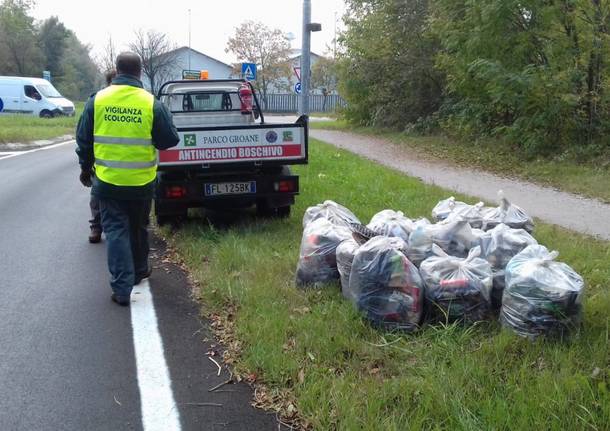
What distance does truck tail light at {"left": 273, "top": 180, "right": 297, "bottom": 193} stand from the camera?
7.78 metres

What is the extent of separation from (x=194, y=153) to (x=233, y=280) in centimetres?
218

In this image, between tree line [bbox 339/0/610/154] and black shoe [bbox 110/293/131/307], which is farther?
tree line [bbox 339/0/610/154]

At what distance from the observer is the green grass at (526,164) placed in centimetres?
1148

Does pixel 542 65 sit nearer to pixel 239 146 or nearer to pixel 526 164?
pixel 526 164

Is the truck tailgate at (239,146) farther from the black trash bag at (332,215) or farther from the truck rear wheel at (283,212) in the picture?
the black trash bag at (332,215)

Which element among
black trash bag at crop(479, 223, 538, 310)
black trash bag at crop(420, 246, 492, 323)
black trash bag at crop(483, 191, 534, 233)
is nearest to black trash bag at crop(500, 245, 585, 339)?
black trash bag at crop(420, 246, 492, 323)

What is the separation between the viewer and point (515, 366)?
3807 millimetres

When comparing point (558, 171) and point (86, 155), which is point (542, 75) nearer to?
point (558, 171)

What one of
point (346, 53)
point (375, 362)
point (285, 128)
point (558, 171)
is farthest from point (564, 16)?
point (346, 53)

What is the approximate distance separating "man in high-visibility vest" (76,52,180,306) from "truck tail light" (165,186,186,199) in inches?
70.9

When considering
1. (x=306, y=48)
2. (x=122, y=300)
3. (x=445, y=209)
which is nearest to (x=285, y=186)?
(x=445, y=209)

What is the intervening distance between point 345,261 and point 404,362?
118 centimetres

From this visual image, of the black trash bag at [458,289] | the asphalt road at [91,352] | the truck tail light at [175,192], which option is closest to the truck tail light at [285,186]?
the truck tail light at [175,192]

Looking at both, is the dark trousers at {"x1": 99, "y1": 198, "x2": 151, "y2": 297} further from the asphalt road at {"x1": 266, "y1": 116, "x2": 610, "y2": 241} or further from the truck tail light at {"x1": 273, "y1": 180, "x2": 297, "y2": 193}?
the asphalt road at {"x1": 266, "y1": 116, "x2": 610, "y2": 241}
